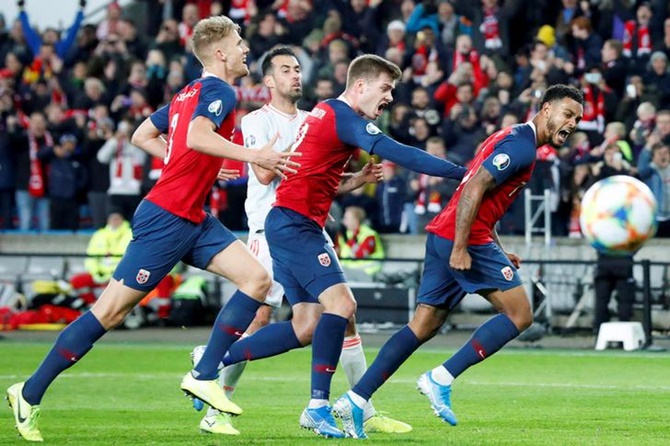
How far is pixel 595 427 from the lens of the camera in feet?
32.3

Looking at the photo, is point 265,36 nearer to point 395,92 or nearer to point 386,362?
point 395,92

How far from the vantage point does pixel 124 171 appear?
907 inches

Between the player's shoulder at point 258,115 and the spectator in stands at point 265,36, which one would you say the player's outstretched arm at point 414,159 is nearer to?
the player's shoulder at point 258,115

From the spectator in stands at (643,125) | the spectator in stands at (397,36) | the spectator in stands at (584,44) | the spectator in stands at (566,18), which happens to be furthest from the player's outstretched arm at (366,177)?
the spectator in stands at (397,36)

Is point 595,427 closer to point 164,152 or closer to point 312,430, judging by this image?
point 312,430

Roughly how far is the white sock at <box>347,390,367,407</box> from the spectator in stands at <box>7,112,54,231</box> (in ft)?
49.6

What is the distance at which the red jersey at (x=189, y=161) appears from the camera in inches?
369

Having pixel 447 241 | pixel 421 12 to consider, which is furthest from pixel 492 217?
pixel 421 12

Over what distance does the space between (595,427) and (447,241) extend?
62.4 inches

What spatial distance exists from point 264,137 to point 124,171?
38.9ft

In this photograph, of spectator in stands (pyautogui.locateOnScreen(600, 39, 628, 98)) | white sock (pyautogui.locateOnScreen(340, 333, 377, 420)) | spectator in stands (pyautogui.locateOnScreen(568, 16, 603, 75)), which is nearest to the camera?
white sock (pyautogui.locateOnScreen(340, 333, 377, 420))

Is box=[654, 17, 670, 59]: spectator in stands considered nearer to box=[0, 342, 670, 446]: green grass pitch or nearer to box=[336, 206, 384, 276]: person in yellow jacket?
box=[336, 206, 384, 276]: person in yellow jacket

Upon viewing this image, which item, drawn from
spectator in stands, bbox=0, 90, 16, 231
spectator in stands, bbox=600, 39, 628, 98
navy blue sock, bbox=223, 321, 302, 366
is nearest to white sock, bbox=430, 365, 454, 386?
navy blue sock, bbox=223, 321, 302, 366

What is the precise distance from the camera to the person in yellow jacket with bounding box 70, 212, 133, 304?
2092 centimetres
